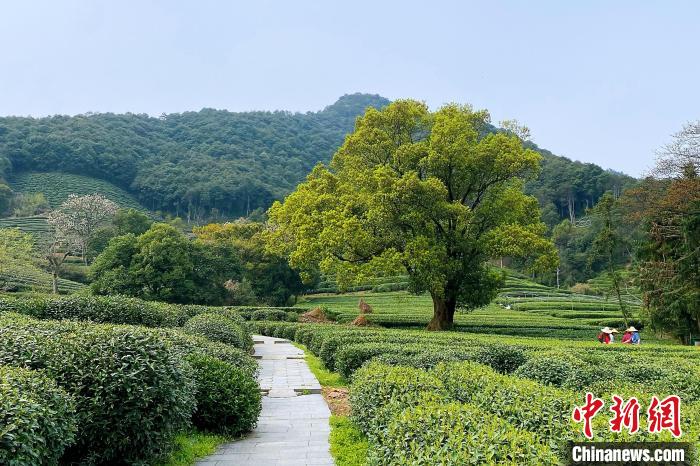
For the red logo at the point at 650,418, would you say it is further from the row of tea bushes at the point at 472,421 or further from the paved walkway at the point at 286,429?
the paved walkway at the point at 286,429

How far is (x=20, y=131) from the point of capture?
94.9 m

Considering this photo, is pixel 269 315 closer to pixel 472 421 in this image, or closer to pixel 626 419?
pixel 472 421

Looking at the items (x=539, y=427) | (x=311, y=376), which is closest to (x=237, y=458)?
(x=539, y=427)

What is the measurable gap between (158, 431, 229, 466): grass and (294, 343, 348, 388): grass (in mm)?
4370

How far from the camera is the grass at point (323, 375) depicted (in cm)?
1122

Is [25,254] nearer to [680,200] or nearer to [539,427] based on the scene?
[680,200]

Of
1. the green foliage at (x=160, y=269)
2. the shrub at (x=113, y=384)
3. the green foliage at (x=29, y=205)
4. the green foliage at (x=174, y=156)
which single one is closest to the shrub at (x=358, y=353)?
the shrub at (x=113, y=384)

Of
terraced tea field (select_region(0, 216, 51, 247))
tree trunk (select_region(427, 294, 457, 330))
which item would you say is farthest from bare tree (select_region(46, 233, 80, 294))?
tree trunk (select_region(427, 294, 457, 330))

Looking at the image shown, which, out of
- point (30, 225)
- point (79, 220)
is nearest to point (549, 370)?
point (79, 220)

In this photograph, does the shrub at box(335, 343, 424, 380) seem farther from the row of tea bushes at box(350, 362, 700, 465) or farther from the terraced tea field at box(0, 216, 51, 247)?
the terraced tea field at box(0, 216, 51, 247)

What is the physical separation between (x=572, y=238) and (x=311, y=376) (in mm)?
64768

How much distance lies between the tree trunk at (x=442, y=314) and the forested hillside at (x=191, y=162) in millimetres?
64375

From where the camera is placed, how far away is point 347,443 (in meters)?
6.59

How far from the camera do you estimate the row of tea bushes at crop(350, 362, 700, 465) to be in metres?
3.44
